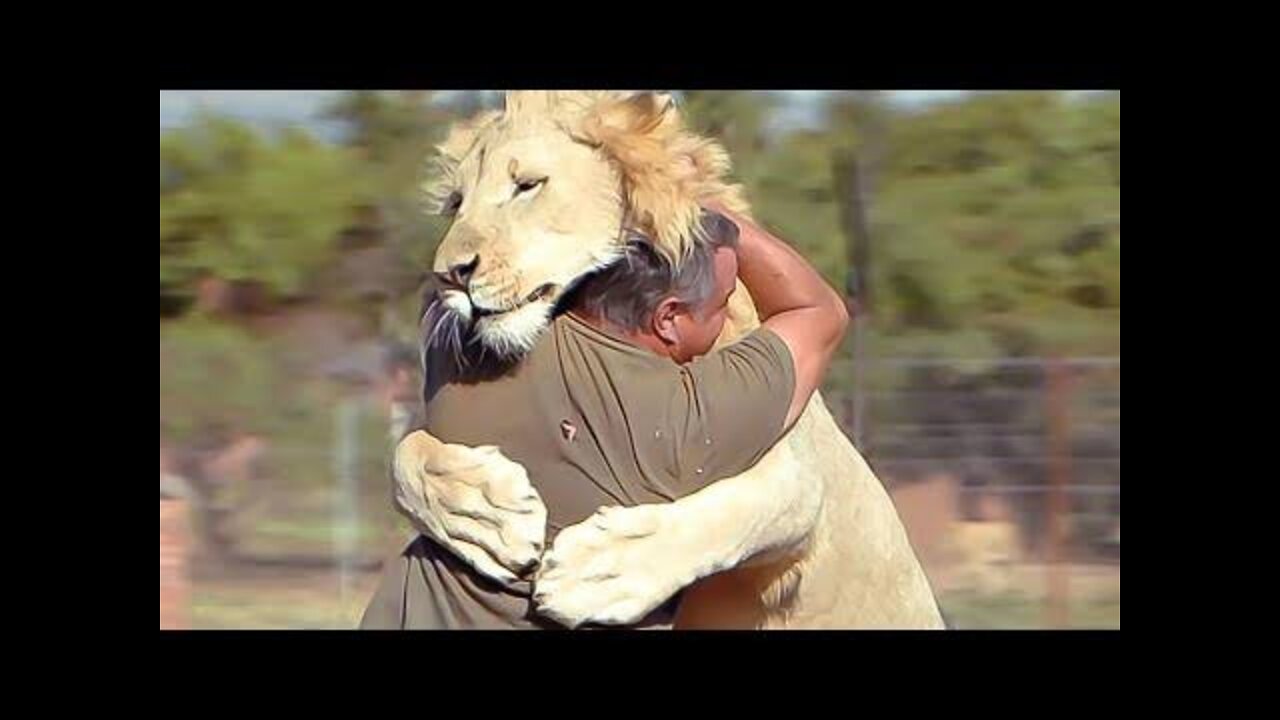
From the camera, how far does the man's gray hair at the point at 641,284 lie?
179 cm

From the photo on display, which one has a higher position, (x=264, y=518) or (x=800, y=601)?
(x=264, y=518)

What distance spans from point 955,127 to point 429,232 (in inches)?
42.4

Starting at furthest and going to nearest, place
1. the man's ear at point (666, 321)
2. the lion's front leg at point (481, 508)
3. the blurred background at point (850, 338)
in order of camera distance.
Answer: the blurred background at point (850, 338), the man's ear at point (666, 321), the lion's front leg at point (481, 508)

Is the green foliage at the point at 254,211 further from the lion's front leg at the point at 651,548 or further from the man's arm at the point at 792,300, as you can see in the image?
the lion's front leg at the point at 651,548

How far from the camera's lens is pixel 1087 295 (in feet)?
10.6

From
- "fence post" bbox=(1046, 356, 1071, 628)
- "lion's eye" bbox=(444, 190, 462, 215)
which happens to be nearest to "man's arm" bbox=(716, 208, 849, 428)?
"lion's eye" bbox=(444, 190, 462, 215)

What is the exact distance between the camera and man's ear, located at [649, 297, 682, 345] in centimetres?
182

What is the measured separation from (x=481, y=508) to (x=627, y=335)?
24 centimetres

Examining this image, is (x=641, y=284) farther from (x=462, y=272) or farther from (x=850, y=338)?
(x=850, y=338)

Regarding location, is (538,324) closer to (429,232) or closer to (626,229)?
(626,229)

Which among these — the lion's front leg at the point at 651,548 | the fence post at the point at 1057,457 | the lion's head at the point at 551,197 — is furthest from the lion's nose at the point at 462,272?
the fence post at the point at 1057,457

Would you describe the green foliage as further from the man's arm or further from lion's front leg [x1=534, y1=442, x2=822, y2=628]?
lion's front leg [x1=534, y1=442, x2=822, y2=628]

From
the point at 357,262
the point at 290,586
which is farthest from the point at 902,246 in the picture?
the point at 290,586

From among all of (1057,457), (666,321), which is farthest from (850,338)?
(666,321)
